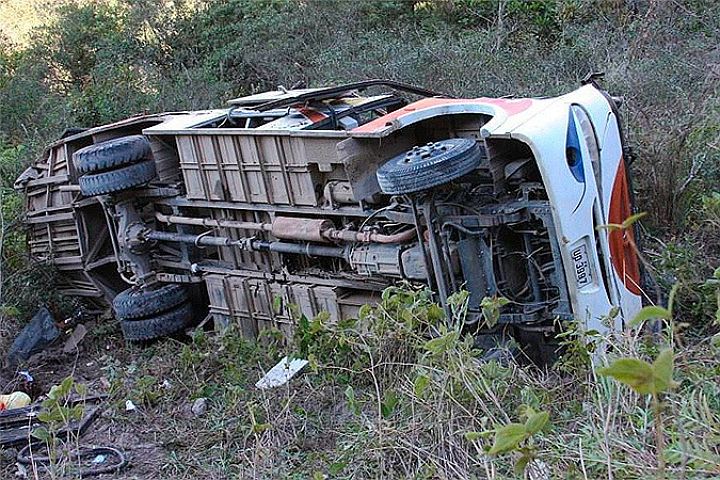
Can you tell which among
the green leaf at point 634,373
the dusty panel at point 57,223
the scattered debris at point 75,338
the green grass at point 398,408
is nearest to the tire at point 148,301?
the green grass at point 398,408

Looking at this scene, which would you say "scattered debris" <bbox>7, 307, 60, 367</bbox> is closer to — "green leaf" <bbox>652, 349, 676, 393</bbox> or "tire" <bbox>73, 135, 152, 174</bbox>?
"tire" <bbox>73, 135, 152, 174</bbox>

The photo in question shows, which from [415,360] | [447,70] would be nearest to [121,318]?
[415,360]

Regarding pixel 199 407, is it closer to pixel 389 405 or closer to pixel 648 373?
pixel 389 405

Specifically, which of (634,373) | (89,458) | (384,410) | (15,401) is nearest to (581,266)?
(384,410)

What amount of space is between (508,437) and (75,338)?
6956 mm

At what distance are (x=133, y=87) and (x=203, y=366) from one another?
9.92 metres

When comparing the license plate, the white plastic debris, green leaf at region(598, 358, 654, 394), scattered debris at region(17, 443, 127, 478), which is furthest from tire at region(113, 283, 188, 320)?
green leaf at region(598, 358, 654, 394)

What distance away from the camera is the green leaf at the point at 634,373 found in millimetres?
1780

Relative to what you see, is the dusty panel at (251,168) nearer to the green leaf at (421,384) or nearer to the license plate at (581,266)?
the license plate at (581,266)

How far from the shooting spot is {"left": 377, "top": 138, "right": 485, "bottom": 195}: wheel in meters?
5.29

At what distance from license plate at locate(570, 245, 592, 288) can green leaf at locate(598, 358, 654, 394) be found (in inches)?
141

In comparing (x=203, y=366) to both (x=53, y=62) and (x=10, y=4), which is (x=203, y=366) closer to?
(x=53, y=62)

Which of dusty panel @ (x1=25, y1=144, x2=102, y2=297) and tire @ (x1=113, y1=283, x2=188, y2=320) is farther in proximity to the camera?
dusty panel @ (x1=25, y1=144, x2=102, y2=297)

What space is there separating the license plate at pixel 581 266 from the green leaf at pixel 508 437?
134 inches
